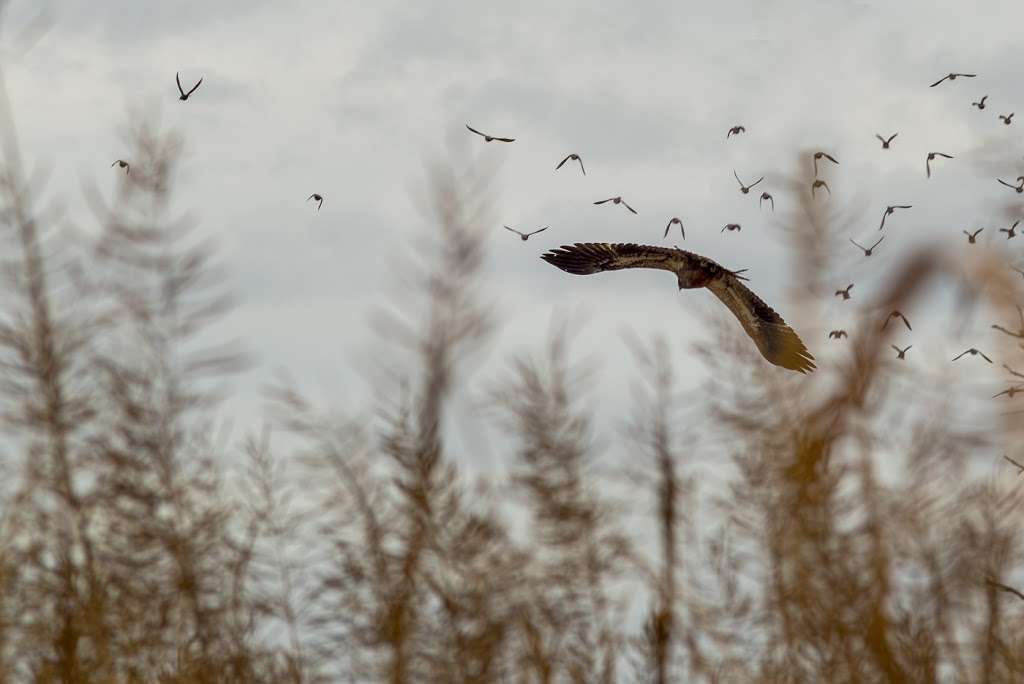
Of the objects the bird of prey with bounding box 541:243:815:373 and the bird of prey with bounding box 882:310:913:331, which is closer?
the bird of prey with bounding box 882:310:913:331

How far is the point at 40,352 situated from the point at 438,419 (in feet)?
35.1

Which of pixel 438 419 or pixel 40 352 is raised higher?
pixel 40 352

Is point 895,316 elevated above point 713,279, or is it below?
below

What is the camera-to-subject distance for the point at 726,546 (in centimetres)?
1725

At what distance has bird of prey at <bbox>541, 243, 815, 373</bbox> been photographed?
8.06m

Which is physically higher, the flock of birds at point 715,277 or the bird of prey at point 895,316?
the flock of birds at point 715,277

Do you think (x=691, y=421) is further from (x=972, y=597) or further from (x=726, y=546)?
(x=972, y=597)

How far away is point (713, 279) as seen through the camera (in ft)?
26.9

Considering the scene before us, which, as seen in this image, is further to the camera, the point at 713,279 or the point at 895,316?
the point at 713,279

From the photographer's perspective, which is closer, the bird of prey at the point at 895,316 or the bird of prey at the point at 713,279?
the bird of prey at the point at 895,316

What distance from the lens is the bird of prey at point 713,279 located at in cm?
806

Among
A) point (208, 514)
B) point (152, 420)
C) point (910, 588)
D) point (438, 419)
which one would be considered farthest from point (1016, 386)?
point (152, 420)

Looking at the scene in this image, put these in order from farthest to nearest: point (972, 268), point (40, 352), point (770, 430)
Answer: point (40, 352) → point (770, 430) → point (972, 268)

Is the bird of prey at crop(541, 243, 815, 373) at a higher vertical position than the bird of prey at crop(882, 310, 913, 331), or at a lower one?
higher
